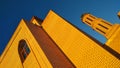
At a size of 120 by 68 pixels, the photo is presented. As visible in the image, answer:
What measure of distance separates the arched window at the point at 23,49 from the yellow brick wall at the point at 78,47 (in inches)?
70.5

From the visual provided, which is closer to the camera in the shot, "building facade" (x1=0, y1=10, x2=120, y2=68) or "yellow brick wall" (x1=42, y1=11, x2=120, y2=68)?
"yellow brick wall" (x1=42, y1=11, x2=120, y2=68)

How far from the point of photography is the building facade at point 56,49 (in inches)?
283

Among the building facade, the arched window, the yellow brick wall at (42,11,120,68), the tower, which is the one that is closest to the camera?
the yellow brick wall at (42,11,120,68)

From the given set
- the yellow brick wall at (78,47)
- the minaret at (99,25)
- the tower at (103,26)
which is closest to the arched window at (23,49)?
the yellow brick wall at (78,47)

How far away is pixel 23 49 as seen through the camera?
11336 millimetres

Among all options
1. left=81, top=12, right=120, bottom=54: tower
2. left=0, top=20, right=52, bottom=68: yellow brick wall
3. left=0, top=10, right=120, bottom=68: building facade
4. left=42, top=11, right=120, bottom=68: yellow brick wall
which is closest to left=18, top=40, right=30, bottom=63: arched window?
left=0, top=10, right=120, bottom=68: building facade

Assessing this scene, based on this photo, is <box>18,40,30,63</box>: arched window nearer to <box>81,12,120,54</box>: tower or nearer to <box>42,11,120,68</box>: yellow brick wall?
<box>42,11,120,68</box>: yellow brick wall

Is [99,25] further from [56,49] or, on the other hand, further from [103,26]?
[56,49]

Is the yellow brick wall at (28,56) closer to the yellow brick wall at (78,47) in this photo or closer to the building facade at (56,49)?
the building facade at (56,49)

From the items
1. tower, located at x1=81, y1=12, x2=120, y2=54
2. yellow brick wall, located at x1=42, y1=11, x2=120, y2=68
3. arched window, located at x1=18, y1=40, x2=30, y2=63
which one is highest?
tower, located at x1=81, y1=12, x2=120, y2=54

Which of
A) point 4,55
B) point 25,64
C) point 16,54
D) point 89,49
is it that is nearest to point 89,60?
point 89,49

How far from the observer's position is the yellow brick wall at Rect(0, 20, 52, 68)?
26.6 feet

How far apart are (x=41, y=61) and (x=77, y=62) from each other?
5.48 ft

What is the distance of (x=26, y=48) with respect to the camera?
1109 centimetres
